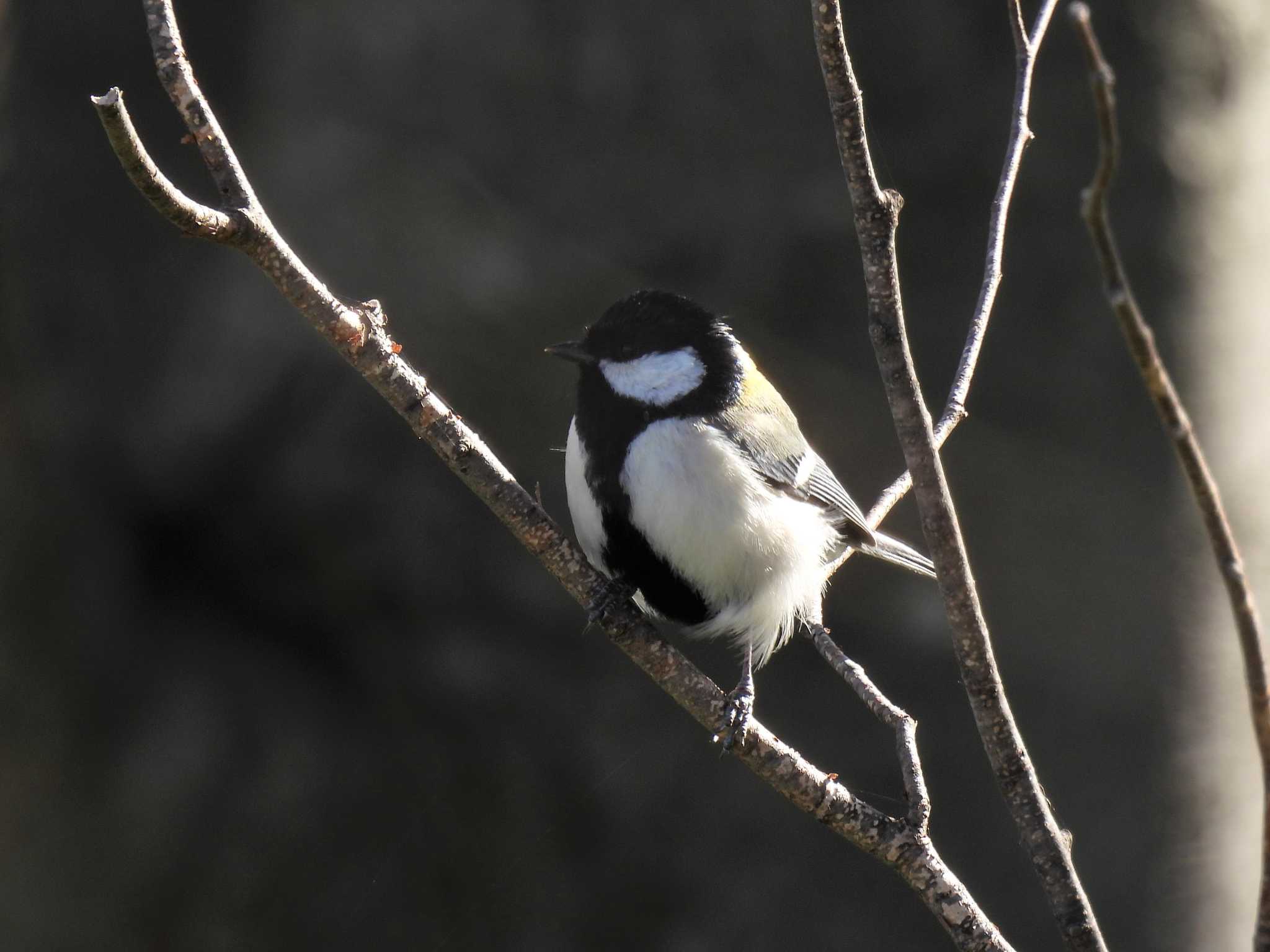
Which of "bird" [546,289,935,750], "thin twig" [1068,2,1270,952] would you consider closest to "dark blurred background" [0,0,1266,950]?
"bird" [546,289,935,750]

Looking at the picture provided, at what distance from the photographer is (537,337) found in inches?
149

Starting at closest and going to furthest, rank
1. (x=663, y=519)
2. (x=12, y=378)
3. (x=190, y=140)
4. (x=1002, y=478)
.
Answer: (x=190, y=140), (x=663, y=519), (x=1002, y=478), (x=12, y=378)

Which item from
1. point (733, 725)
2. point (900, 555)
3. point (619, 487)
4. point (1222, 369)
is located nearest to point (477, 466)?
point (733, 725)

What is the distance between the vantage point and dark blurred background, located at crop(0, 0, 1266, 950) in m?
3.67

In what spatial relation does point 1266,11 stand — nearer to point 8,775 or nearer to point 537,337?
point 537,337

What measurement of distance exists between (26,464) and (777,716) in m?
2.56

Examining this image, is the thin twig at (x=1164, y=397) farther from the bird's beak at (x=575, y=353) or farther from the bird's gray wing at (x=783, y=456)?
the bird's beak at (x=575, y=353)

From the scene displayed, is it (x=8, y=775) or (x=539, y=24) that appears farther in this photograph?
(x=8, y=775)

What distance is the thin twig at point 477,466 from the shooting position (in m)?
1.33

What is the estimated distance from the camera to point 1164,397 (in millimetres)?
838

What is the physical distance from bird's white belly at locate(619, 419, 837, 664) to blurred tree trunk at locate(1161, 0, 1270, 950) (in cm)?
189

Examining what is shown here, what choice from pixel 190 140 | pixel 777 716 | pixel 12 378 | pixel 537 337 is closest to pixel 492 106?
pixel 537 337

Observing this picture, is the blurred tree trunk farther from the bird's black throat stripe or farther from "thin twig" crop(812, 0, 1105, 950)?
"thin twig" crop(812, 0, 1105, 950)

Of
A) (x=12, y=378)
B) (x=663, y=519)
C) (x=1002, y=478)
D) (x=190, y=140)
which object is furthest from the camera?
(x=12, y=378)
